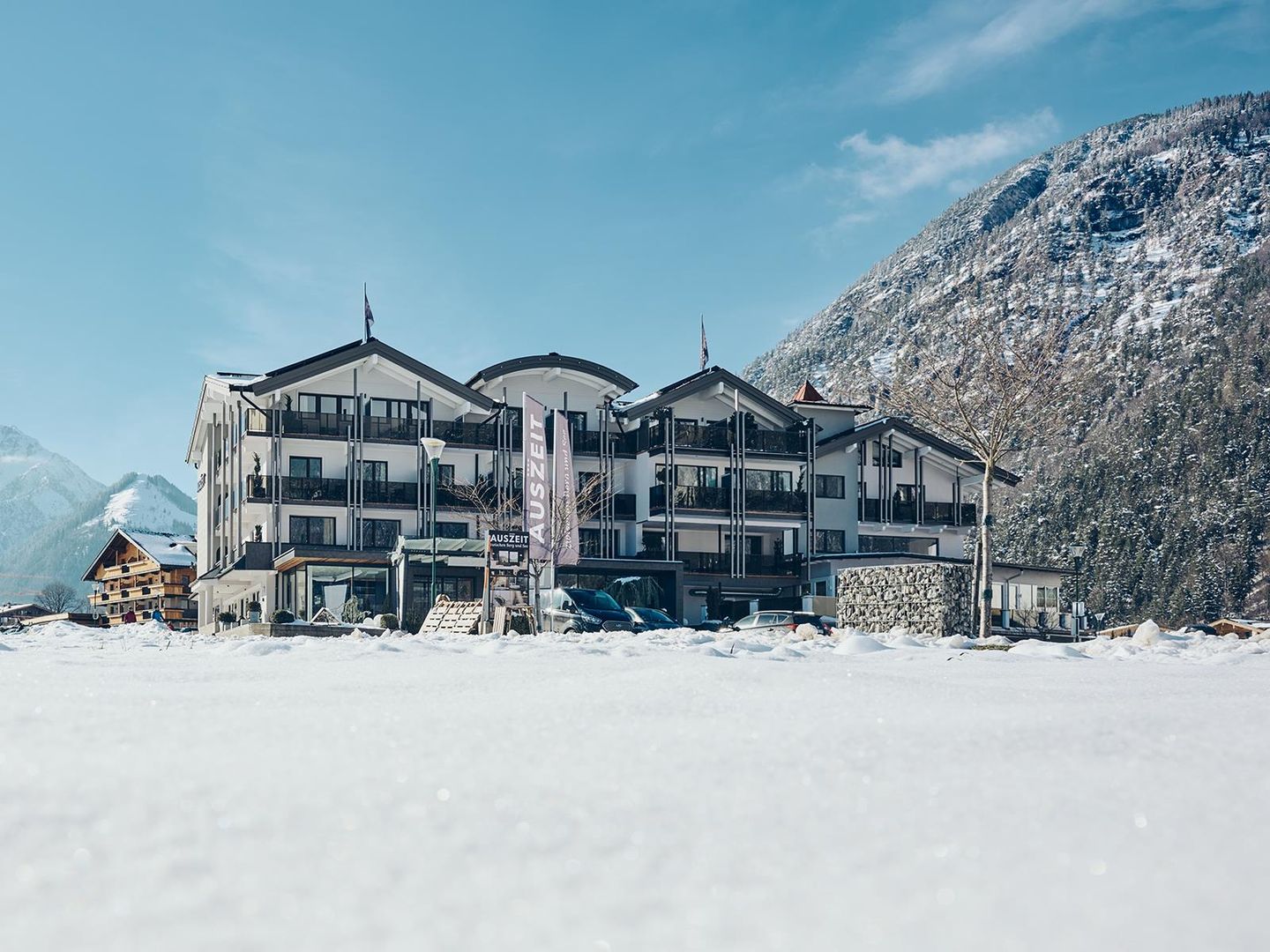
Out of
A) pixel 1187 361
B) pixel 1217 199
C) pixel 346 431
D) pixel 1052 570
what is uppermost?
pixel 1217 199

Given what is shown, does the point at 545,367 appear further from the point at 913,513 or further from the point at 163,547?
the point at 163,547

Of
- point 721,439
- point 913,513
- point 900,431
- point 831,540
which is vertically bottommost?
point 831,540

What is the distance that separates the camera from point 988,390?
99.2ft

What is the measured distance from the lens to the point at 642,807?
2289 mm

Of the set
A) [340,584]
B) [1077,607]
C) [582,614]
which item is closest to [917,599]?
[582,614]

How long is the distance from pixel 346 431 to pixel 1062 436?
363 ft

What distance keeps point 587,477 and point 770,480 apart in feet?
23.7

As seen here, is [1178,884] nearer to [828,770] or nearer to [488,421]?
[828,770]

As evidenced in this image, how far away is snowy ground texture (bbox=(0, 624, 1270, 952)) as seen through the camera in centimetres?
170

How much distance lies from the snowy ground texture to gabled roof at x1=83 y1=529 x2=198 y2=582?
217ft

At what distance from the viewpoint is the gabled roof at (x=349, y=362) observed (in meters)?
38.3

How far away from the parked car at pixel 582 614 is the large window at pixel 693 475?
714 inches

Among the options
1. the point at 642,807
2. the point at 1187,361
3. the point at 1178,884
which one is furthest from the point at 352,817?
the point at 1187,361

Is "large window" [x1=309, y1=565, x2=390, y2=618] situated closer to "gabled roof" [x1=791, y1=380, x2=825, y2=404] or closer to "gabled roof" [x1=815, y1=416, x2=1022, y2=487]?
"gabled roof" [x1=815, y1=416, x2=1022, y2=487]
